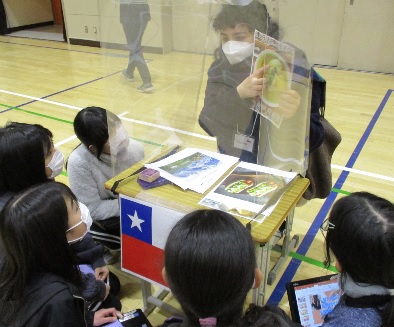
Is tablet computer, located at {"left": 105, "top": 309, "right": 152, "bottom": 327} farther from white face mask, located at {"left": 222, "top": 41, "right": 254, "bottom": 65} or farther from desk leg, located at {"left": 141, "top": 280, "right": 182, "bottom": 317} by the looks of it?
white face mask, located at {"left": 222, "top": 41, "right": 254, "bottom": 65}

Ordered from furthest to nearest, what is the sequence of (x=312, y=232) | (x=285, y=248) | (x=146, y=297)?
1. (x=312, y=232)
2. (x=285, y=248)
3. (x=146, y=297)

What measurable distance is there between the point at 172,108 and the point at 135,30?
38cm

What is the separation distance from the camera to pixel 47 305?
3.12 ft

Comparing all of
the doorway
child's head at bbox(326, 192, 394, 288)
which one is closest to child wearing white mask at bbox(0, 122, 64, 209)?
child's head at bbox(326, 192, 394, 288)

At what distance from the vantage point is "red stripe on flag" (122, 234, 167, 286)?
1.38m

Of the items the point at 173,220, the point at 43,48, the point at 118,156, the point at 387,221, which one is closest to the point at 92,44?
the point at 43,48

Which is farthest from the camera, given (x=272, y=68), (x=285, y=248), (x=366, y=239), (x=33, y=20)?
(x=33, y=20)

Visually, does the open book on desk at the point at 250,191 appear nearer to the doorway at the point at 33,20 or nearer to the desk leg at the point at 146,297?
the desk leg at the point at 146,297

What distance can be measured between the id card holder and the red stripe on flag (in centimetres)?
52

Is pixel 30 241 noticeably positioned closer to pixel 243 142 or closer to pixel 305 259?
pixel 243 142

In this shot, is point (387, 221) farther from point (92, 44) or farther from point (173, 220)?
point (92, 44)

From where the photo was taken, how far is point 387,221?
922mm

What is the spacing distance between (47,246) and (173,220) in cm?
41

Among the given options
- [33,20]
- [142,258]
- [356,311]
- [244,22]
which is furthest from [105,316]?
[33,20]
